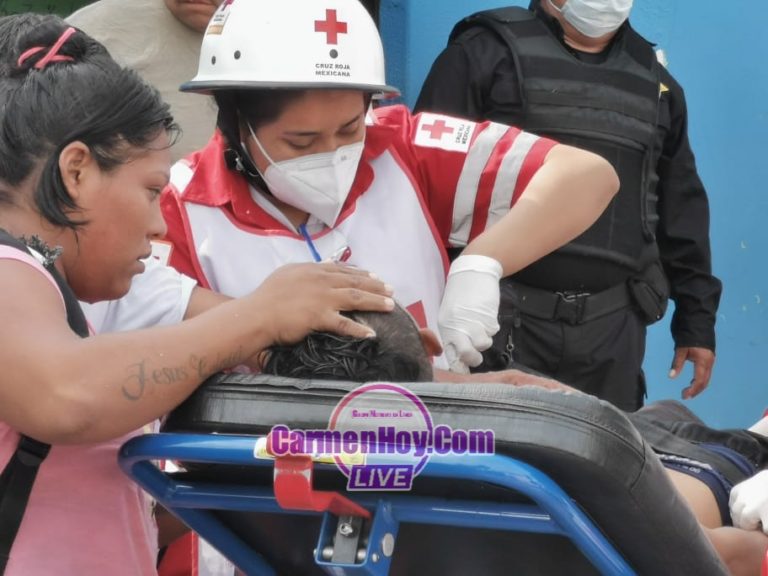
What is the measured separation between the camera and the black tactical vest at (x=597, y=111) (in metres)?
3.77

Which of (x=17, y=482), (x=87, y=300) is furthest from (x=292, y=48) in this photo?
(x=17, y=482)

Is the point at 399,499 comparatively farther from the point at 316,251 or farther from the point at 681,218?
the point at 681,218

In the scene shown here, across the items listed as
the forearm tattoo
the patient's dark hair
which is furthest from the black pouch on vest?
the forearm tattoo

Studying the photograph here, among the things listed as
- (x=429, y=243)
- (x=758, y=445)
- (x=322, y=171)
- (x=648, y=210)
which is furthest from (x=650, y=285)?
(x=322, y=171)

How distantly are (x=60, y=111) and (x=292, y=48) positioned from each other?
788mm

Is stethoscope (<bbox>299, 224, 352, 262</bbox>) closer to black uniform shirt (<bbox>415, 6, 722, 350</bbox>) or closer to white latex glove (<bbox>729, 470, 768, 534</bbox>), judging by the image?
white latex glove (<bbox>729, 470, 768, 534</bbox>)

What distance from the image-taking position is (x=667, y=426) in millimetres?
2838

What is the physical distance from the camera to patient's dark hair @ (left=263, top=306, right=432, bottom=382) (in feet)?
5.95

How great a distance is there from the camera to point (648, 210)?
3945 mm

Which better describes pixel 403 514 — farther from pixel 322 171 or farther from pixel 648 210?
pixel 648 210

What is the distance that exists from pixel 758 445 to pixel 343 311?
1.31 meters

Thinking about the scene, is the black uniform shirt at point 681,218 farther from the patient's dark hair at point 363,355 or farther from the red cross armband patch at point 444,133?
the patient's dark hair at point 363,355

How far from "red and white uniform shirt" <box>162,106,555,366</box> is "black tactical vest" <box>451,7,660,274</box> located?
1107 mm

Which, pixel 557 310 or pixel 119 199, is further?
pixel 557 310
